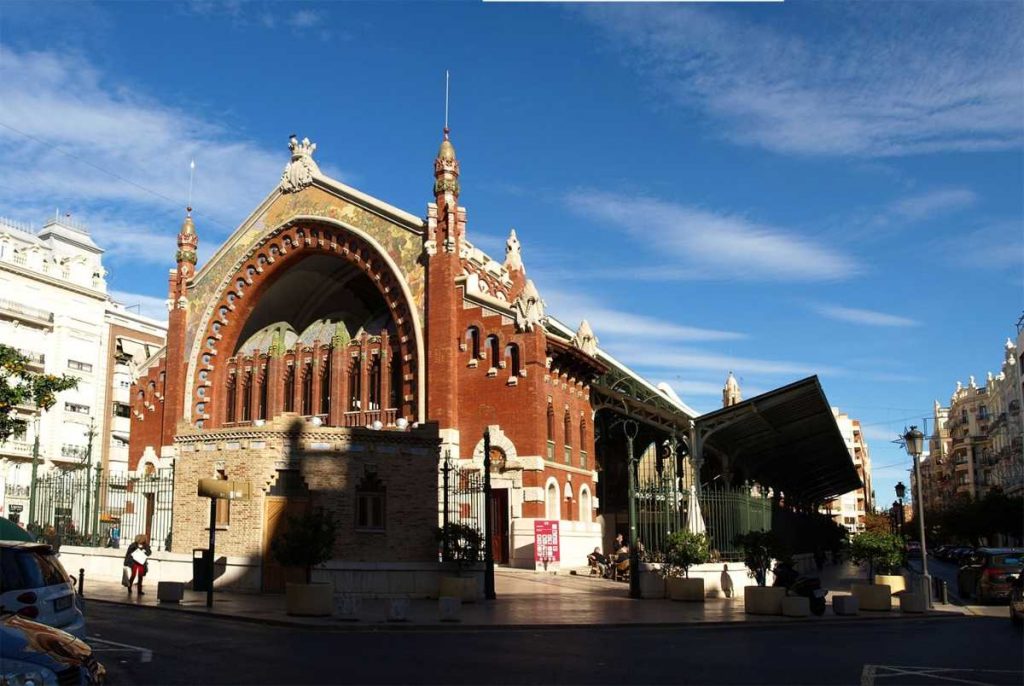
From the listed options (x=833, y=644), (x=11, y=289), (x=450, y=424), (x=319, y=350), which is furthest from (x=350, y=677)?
(x=11, y=289)

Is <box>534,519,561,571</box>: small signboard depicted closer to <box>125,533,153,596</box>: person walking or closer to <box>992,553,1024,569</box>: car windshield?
<box>125,533,153,596</box>: person walking

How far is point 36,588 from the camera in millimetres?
12430

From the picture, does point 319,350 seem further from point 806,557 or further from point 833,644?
point 833,644

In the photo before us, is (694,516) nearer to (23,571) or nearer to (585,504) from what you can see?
(585,504)

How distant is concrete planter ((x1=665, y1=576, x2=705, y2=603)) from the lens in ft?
82.7

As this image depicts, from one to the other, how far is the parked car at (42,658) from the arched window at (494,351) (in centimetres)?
3128

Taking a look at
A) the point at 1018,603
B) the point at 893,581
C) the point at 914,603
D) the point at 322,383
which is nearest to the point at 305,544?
the point at 914,603

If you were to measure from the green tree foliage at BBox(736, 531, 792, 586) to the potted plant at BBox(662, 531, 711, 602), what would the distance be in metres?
1.07

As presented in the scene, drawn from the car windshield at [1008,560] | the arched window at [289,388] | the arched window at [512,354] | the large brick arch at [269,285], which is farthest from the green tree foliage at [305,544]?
the arched window at [289,388]

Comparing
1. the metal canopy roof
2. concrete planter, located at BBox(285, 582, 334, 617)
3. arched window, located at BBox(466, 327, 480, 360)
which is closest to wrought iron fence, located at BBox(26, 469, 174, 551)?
concrete planter, located at BBox(285, 582, 334, 617)

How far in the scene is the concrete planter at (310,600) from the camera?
19359mm

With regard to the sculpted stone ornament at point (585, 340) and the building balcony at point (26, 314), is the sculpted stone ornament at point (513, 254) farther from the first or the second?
the building balcony at point (26, 314)

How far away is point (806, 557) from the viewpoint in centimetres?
4562

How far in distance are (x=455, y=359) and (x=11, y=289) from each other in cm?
3834
